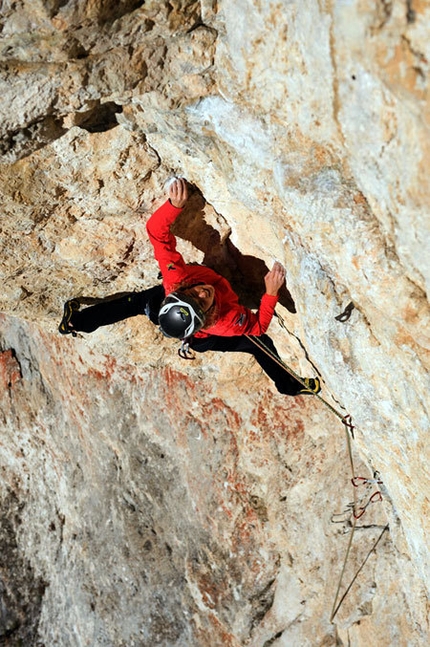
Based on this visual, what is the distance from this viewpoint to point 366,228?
231 centimetres

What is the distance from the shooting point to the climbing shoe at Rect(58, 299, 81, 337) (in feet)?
13.6

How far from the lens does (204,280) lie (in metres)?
3.68

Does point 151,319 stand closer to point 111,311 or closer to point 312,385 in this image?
point 111,311

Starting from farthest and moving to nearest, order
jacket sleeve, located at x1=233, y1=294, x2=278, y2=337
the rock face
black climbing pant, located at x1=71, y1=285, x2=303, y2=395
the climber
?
black climbing pant, located at x1=71, y1=285, x2=303, y2=395 < jacket sleeve, located at x1=233, y1=294, x2=278, y2=337 < the climber < the rock face

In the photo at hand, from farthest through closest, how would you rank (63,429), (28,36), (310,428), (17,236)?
(63,429) → (310,428) → (17,236) → (28,36)

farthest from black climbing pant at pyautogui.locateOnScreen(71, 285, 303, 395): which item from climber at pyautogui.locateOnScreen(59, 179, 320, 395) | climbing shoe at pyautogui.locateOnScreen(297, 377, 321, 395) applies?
climbing shoe at pyautogui.locateOnScreen(297, 377, 321, 395)

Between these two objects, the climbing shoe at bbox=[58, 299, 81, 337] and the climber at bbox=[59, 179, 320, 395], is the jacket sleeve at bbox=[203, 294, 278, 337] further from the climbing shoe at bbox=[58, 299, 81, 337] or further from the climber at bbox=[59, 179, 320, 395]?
the climbing shoe at bbox=[58, 299, 81, 337]

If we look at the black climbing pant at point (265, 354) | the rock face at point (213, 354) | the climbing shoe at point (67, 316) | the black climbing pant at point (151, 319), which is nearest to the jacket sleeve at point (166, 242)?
the rock face at point (213, 354)

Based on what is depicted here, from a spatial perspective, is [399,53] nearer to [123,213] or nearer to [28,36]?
[28,36]

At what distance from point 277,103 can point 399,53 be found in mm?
725

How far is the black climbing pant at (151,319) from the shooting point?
4.05 meters

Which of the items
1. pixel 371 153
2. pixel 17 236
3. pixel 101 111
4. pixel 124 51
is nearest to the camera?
pixel 371 153

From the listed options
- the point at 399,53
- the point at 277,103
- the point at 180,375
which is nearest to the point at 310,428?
the point at 180,375

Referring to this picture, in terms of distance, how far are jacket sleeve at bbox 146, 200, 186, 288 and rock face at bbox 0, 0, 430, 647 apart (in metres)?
0.17
